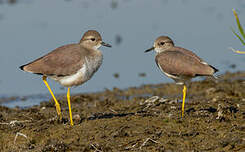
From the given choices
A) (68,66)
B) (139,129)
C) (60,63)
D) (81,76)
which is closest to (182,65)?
(139,129)

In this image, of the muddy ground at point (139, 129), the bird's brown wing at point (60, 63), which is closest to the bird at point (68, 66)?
the bird's brown wing at point (60, 63)

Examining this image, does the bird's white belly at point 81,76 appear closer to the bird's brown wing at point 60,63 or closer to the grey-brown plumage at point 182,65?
the bird's brown wing at point 60,63

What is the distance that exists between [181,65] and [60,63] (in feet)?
6.25

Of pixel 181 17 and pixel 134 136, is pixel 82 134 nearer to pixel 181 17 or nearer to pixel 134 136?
pixel 134 136

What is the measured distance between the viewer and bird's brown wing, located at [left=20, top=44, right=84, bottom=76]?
23.1ft

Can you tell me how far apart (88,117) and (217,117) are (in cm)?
211

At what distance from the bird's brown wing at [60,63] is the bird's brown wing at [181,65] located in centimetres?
137

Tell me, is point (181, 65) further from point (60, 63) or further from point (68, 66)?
point (60, 63)

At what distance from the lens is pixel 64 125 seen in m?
6.89

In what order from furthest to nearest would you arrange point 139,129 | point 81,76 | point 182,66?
point 182,66 < point 81,76 < point 139,129

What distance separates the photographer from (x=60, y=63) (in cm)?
709

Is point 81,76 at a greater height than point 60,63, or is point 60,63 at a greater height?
point 60,63

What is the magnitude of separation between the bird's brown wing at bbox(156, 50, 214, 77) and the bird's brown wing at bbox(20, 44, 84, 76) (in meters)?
1.37

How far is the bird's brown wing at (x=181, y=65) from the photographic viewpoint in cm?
705
